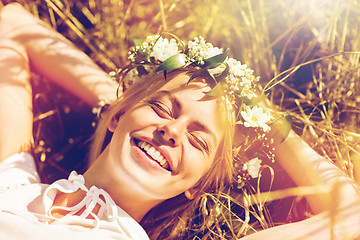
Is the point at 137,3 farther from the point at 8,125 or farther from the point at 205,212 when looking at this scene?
the point at 205,212

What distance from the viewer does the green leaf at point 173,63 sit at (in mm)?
1488

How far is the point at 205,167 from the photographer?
154 centimetres

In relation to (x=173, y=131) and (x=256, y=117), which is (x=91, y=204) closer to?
(x=173, y=131)

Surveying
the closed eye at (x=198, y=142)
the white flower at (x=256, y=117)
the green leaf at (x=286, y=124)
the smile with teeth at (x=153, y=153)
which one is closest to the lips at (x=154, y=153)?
the smile with teeth at (x=153, y=153)

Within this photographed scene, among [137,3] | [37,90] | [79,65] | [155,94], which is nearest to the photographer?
[155,94]

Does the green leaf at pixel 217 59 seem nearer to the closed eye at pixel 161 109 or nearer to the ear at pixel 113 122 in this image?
the closed eye at pixel 161 109

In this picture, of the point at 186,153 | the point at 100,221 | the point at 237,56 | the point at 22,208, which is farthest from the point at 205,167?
the point at 237,56

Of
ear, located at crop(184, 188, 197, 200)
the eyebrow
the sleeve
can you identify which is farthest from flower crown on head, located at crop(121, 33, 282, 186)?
the sleeve

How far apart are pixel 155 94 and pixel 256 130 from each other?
0.48 metres

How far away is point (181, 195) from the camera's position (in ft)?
5.88

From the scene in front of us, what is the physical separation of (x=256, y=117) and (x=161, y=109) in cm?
43

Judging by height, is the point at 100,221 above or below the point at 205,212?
above

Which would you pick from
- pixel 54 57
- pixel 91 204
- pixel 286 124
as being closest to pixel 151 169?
pixel 91 204

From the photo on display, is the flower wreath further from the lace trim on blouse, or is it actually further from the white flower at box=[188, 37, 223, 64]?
the lace trim on blouse
